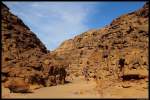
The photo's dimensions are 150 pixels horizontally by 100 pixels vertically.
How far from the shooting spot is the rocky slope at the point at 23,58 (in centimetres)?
3204

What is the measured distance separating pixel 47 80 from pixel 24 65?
3.22m

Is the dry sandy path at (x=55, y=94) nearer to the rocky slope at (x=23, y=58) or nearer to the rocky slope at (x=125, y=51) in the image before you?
the rocky slope at (x=23, y=58)

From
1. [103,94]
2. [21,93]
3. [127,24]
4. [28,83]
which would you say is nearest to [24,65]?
[28,83]

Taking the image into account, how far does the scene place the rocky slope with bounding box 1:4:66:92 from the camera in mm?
32044

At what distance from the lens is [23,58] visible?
34375 mm

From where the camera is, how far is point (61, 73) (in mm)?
38781

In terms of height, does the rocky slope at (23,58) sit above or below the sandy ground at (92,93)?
above

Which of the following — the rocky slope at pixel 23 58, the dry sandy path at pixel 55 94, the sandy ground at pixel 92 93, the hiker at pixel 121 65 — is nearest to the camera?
the dry sandy path at pixel 55 94

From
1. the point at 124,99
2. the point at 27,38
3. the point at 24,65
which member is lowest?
the point at 124,99

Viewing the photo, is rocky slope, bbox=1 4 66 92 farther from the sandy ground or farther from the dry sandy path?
the sandy ground

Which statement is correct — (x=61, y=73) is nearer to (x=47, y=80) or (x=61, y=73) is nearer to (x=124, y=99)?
(x=47, y=80)

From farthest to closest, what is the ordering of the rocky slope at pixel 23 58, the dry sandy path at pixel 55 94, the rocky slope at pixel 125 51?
the rocky slope at pixel 125 51 < the rocky slope at pixel 23 58 < the dry sandy path at pixel 55 94

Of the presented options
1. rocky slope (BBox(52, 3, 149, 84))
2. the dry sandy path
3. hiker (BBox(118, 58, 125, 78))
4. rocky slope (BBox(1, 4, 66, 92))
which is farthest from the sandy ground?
hiker (BBox(118, 58, 125, 78))

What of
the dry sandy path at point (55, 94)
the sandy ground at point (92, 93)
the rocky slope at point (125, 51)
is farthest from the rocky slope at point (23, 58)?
the rocky slope at point (125, 51)
